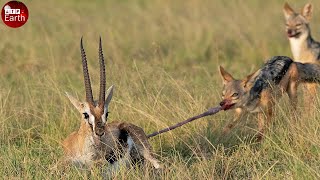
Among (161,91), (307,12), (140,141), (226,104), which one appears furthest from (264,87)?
(307,12)

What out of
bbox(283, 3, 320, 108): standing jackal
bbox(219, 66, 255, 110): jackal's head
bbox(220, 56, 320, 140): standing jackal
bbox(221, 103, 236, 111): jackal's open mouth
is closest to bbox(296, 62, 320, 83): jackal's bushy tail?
bbox(220, 56, 320, 140): standing jackal

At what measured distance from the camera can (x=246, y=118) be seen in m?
8.80

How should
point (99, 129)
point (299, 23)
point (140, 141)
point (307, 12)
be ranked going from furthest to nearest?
point (307, 12), point (299, 23), point (140, 141), point (99, 129)

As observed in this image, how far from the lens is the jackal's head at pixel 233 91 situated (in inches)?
323

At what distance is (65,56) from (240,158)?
630 cm

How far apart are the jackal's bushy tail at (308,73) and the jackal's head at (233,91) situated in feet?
3.09

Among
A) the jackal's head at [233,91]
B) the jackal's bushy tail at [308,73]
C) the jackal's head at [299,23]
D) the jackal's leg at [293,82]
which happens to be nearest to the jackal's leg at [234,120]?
→ the jackal's head at [233,91]

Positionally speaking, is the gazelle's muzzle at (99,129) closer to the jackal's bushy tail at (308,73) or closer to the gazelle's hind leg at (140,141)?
the gazelle's hind leg at (140,141)

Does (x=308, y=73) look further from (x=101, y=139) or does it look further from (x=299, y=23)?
(x=101, y=139)

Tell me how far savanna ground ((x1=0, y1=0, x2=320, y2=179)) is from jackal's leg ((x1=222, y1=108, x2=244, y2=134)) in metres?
0.08

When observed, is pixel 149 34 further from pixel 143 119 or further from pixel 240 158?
pixel 240 158

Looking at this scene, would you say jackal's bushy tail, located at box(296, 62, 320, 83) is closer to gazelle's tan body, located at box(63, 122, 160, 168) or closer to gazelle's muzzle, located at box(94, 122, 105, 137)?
gazelle's tan body, located at box(63, 122, 160, 168)

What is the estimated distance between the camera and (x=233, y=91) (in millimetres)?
→ 8273

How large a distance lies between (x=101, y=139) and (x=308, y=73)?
3.39m
